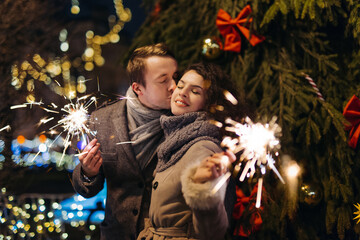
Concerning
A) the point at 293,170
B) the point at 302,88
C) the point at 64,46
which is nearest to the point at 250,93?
the point at 302,88

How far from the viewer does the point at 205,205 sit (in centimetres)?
129

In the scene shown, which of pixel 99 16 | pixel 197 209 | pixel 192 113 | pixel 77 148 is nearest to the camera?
pixel 197 209

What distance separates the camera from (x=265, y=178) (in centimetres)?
189

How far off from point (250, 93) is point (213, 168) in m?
0.86

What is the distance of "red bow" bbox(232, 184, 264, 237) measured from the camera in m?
1.79

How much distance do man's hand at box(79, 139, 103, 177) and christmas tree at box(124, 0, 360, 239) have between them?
67 centimetres

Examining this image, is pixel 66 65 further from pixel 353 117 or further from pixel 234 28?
pixel 353 117

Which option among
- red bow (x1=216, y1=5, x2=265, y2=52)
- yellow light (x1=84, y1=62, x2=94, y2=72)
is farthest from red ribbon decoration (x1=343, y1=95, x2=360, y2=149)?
yellow light (x1=84, y1=62, x2=94, y2=72)

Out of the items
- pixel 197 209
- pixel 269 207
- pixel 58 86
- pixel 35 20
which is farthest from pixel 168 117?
pixel 35 20

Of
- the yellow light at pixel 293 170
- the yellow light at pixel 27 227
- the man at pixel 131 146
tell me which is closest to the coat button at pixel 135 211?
the man at pixel 131 146

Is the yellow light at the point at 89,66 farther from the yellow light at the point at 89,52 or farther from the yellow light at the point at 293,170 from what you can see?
the yellow light at the point at 293,170

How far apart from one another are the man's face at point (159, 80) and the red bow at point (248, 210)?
58cm

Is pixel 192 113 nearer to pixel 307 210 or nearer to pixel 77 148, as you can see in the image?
pixel 77 148

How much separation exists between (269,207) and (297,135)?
39 cm
